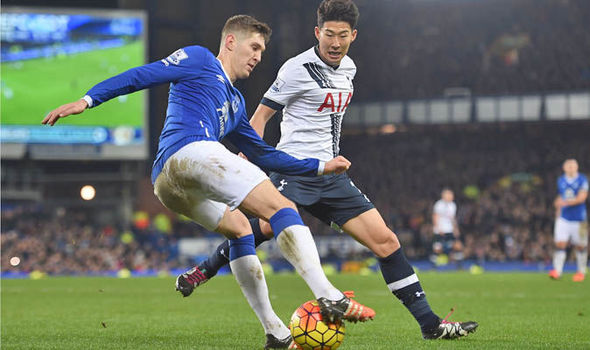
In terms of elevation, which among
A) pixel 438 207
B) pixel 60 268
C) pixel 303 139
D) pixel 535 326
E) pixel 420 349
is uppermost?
pixel 303 139

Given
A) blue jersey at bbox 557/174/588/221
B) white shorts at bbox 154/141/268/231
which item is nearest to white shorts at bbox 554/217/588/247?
blue jersey at bbox 557/174/588/221

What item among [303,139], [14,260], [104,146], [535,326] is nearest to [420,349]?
[303,139]

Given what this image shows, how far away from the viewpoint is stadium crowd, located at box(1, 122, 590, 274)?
29866mm

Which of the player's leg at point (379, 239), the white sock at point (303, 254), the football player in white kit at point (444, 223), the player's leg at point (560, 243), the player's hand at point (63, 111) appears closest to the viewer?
the player's hand at point (63, 111)

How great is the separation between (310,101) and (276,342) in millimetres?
1974

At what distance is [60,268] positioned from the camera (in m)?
29.2

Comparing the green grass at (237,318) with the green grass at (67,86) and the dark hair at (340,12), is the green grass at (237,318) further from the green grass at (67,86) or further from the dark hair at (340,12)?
the green grass at (67,86)

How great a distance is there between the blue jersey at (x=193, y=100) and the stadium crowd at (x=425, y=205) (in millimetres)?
24135

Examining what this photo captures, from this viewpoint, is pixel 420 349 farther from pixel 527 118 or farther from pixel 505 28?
pixel 505 28

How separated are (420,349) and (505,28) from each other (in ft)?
116

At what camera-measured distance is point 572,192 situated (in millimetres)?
16781

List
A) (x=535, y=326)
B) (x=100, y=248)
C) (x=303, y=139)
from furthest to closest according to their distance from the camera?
1. (x=100, y=248)
2. (x=535, y=326)
3. (x=303, y=139)

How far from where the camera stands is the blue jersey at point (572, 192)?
16625 millimetres

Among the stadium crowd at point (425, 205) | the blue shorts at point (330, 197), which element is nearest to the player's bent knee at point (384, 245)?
the blue shorts at point (330, 197)
